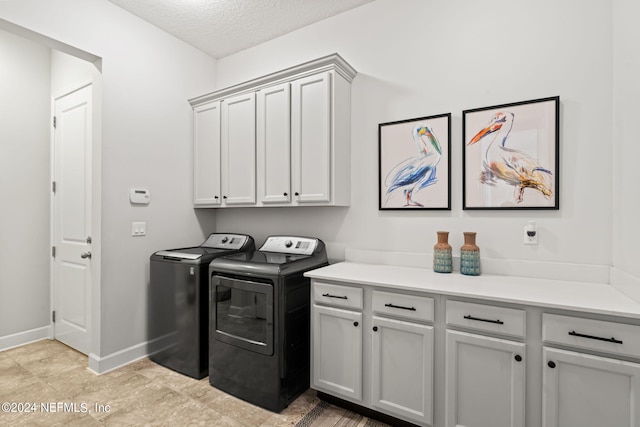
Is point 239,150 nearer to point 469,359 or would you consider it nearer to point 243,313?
point 243,313

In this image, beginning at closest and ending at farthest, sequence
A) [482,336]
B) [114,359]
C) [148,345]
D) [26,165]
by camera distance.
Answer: [482,336] → [114,359] → [148,345] → [26,165]

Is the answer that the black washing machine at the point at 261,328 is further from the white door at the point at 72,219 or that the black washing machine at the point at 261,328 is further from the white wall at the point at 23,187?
the white wall at the point at 23,187

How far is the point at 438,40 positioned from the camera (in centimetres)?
222

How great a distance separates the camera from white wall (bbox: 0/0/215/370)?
236 centimetres

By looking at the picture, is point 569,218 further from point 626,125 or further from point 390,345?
point 390,345

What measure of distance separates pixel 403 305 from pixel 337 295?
42cm

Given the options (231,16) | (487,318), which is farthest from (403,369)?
(231,16)

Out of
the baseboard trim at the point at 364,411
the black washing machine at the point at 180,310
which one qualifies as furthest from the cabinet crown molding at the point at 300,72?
the baseboard trim at the point at 364,411

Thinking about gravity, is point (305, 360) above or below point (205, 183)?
below

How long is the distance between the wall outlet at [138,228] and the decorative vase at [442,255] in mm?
2376

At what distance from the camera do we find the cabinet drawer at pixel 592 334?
4.07ft

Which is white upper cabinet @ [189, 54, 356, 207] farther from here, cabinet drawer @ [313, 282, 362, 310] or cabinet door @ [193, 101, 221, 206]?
cabinet drawer @ [313, 282, 362, 310]

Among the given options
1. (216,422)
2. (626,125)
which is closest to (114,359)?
(216,422)

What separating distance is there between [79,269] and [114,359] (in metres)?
0.91
